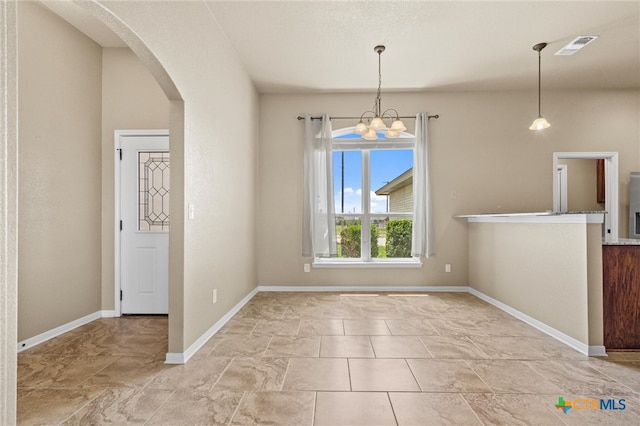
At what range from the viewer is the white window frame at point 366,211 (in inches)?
196

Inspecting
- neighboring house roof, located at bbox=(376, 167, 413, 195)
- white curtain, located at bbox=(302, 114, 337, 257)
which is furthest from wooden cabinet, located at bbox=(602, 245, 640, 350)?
white curtain, located at bbox=(302, 114, 337, 257)

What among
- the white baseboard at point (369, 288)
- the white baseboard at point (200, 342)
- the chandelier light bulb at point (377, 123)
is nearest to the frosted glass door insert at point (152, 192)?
the white baseboard at point (200, 342)

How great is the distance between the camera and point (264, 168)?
16.4 feet

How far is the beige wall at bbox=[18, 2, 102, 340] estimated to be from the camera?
2.84m

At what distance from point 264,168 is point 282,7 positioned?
2421mm

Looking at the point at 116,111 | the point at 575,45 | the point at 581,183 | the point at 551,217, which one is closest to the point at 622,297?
the point at 551,217

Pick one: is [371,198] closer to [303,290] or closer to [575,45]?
[303,290]

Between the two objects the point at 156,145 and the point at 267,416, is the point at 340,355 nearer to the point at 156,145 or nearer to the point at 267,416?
the point at 267,416

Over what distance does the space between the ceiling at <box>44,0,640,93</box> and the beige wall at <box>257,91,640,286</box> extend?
0.23 meters

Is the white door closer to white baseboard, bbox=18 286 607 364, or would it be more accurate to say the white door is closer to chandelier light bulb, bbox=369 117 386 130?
white baseboard, bbox=18 286 607 364

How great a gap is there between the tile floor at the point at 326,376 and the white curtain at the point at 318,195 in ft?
5.07

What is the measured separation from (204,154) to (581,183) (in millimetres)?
6926

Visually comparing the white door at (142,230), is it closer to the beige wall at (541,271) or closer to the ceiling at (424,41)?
the ceiling at (424,41)

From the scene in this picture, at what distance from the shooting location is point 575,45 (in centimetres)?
362
